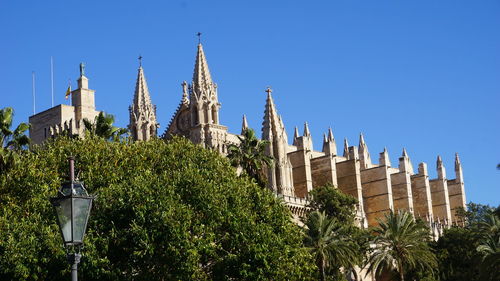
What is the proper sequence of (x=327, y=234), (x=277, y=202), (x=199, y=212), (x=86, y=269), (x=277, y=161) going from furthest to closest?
(x=277, y=161)
(x=327, y=234)
(x=277, y=202)
(x=199, y=212)
(x=86, y=269)

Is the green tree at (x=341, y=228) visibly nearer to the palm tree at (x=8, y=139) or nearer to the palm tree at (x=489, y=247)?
the palm tree at (x=489, y=247)

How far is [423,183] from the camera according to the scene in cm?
9481

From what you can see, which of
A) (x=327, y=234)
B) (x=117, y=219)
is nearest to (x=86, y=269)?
(x=117, y=219)

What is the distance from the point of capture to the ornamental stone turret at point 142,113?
76.2 meters

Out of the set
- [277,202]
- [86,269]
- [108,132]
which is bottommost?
[86,269]

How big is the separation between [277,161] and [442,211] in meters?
31.3

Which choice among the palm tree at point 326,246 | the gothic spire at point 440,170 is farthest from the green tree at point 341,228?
the gothic spire at point 440,170

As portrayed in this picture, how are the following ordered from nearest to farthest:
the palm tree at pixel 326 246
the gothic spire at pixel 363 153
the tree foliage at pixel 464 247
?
the palm tree at pixel 326 246
the tree foliage at pixel 464 247
the gothic spire at pixel 363 153

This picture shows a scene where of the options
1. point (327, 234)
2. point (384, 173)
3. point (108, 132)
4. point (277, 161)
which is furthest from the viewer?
point (384, 173)

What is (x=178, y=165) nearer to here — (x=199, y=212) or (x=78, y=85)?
(x=199, y=212)

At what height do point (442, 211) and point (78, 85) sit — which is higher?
point (78, 85)

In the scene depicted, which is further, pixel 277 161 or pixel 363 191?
pixel 363 191

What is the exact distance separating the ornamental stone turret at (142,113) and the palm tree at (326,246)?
84.9 feet

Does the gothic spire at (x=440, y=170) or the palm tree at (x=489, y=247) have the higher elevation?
the gothic spire at (x=440, y=170)
